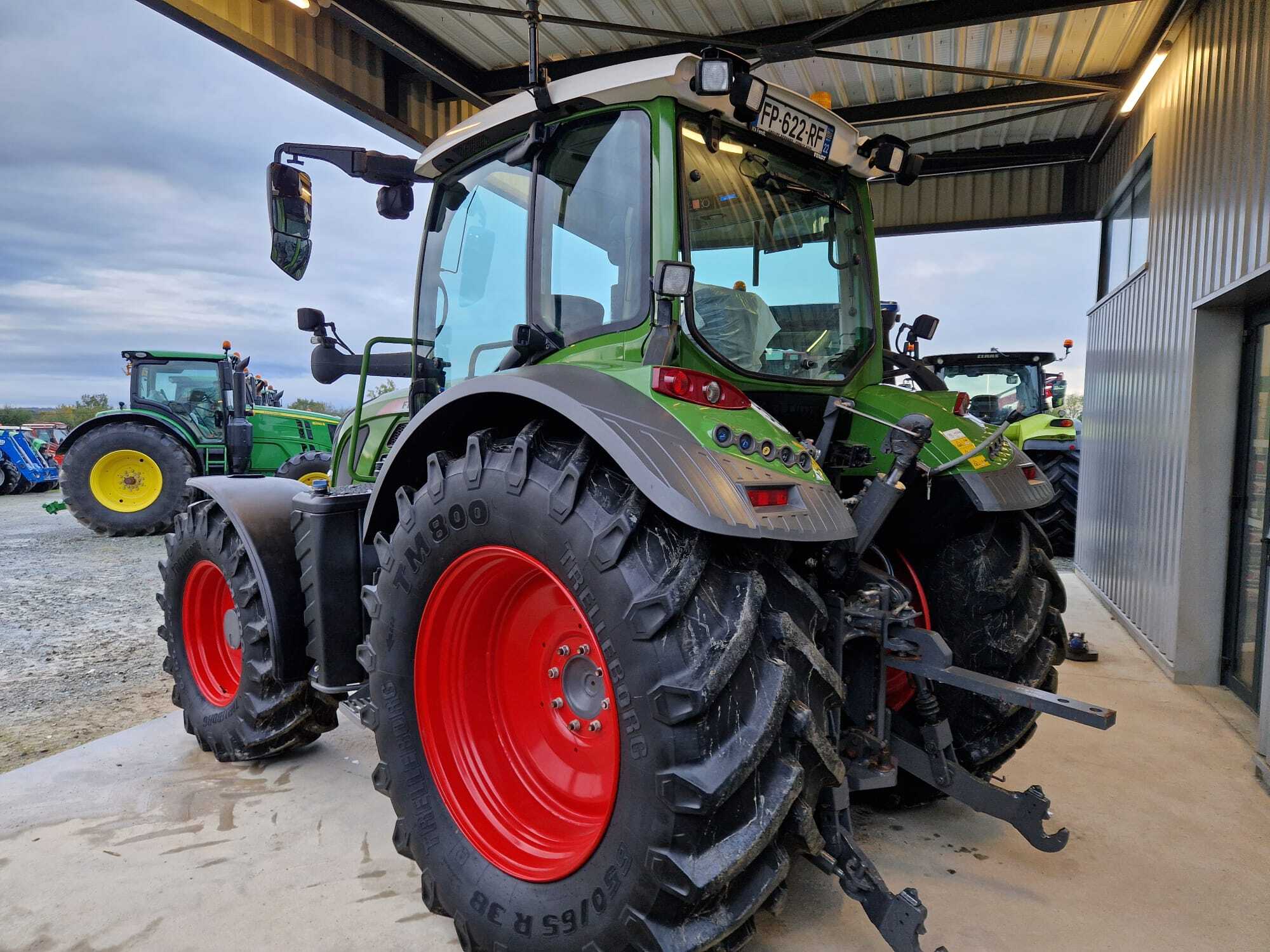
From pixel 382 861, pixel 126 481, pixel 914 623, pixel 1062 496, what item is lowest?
pixel 382 861

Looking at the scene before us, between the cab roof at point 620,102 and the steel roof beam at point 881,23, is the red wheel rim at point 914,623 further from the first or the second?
the steel roof beam at point 881,23

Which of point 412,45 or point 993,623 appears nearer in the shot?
point 993,623

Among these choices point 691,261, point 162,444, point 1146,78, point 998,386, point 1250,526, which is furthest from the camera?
point 162,444

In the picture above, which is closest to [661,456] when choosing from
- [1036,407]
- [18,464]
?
[1036,407]

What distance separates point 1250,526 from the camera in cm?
427

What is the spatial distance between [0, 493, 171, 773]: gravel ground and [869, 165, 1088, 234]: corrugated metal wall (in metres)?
9.16

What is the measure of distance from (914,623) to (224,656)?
282 centimetres

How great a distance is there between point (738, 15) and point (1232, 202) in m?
3.38

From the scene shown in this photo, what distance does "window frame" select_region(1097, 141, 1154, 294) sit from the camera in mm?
5852

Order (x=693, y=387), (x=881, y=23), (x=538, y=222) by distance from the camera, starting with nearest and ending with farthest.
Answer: (x=693, y=387), (x=538, y=222), (x=881, y=23)

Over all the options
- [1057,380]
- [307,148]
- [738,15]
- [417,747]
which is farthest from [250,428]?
[1057,380]

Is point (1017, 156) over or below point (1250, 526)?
over

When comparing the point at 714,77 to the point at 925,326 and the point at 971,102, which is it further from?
the point at 971,102

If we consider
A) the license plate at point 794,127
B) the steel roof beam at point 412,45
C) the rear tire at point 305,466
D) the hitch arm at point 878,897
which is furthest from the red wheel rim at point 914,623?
the rear tire at point 305,466
